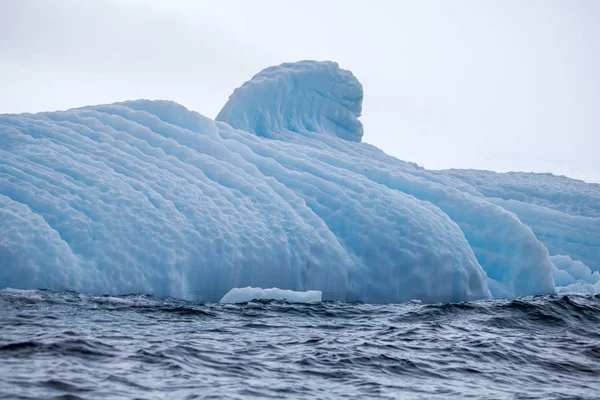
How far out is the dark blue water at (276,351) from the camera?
16.9 feet

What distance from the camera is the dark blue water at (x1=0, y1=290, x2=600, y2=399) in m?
5.16

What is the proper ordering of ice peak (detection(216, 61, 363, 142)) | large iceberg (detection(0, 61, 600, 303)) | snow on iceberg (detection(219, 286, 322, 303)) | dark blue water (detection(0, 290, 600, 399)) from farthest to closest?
ice peak (detection(216, 61, 363, 142))
snow on iceberg (detection(219, 286, 322, 303))
large iceberg (detection(0, 61, 600, 303))
dark blue water (detection(0, 290, 600, 399))

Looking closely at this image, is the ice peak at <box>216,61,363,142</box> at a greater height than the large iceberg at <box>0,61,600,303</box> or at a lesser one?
greater

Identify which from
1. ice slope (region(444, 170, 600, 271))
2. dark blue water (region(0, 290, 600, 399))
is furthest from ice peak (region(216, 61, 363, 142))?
dark blue water (region(0, 290, 600, 399))

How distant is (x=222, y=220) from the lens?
10523 mm

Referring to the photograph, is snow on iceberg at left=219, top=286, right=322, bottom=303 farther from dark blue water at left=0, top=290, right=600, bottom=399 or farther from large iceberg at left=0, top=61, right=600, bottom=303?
large iceberg at left=0, top=61, right=600, bottom=303

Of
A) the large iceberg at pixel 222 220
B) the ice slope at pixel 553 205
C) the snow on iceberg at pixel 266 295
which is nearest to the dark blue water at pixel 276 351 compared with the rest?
the snow on iceberg at pixel 266 295

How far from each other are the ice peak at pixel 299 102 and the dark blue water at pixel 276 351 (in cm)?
925

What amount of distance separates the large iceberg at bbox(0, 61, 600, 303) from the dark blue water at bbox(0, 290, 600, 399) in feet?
2.80

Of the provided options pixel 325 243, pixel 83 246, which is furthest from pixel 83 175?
pixel 325 243

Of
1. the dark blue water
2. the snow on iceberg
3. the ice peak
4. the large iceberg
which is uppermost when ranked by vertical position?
the ice peak

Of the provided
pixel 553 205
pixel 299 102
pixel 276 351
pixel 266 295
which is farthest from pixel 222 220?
pixel 553 205

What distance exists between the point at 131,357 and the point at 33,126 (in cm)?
701

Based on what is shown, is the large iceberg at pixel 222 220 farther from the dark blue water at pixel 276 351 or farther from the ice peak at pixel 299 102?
the ice peak at pixel 299 102
